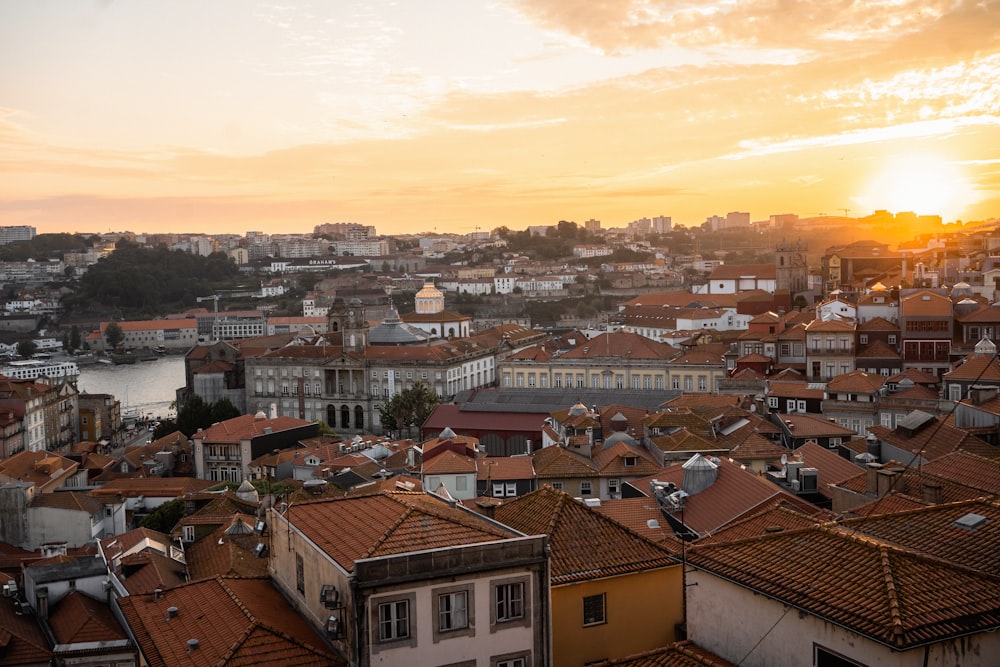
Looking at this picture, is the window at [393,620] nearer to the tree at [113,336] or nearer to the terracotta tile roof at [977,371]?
the terracotta tile roof at [977,371]

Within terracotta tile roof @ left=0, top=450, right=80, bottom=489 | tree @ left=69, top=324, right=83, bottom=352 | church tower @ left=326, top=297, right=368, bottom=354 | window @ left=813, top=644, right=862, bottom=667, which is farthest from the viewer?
tree @ left=69, top=324, right=83, bottom=352

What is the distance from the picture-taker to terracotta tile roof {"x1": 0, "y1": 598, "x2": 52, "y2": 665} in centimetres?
847

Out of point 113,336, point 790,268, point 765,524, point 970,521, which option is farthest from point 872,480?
point 113,336

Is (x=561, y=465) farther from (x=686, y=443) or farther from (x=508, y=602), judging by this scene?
(x=508, y=602)

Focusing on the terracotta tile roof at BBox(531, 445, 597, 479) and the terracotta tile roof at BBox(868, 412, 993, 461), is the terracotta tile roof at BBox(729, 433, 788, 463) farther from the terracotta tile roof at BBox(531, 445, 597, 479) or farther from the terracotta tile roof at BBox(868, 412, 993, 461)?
the terracotta tile roof at BBox(531, 445, 597, 479)

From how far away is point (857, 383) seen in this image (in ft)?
76.1

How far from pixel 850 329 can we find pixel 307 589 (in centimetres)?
2211

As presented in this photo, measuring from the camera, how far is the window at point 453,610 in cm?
623

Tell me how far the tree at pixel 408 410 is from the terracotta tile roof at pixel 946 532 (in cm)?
2611

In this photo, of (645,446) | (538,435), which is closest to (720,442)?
(645,446)

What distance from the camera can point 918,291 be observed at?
91.3 feet

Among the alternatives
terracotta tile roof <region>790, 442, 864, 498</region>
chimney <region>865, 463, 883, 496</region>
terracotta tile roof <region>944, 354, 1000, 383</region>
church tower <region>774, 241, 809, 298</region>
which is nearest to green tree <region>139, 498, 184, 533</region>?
terracotta tile roof <region>790, 442, 864, 498</region>

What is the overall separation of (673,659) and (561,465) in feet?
38.4

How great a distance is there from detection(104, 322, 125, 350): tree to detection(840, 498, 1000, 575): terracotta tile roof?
270 feet
